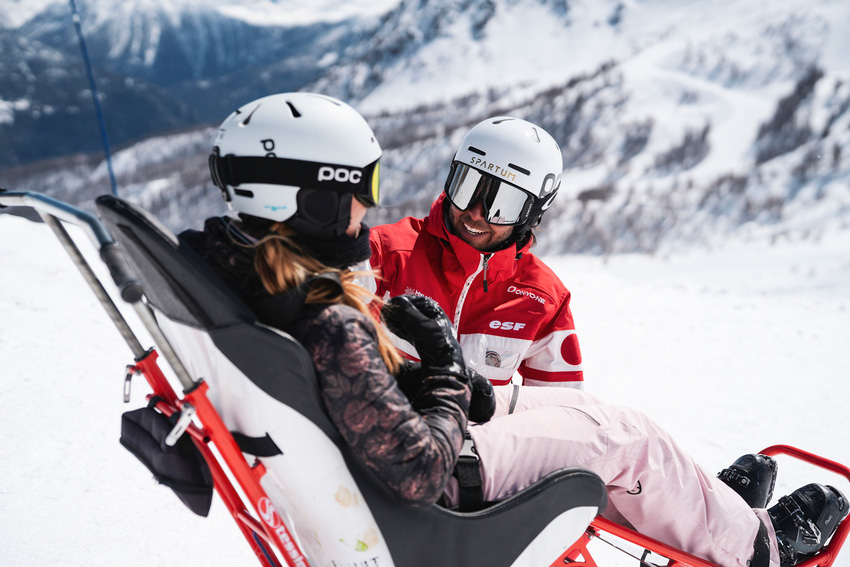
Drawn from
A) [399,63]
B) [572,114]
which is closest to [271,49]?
[399,63]

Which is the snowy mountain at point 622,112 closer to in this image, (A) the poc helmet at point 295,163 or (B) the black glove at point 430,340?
(B) the black glove at point 430,340

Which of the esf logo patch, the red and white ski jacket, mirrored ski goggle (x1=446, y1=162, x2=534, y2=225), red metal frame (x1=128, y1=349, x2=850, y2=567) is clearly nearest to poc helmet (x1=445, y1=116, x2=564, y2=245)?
mirrored ski goggle (x1=446, y1=162, x2=534, y2=225)

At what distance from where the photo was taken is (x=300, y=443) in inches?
58.1

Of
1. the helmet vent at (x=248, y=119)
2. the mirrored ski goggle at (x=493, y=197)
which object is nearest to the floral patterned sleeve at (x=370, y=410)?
the helmet vent at (x=248, y=119)

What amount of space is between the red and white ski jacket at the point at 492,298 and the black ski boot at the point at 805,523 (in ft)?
3.36

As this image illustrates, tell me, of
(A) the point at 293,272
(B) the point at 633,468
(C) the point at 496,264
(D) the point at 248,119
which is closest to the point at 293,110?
(D) the point at 248,119

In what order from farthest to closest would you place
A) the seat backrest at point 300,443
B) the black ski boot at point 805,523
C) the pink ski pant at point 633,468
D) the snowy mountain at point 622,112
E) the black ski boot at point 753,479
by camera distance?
1. the snowy mountain at point 622,112
2. the black ski boot at point 753,479
3. the black ski boot at point 805,523
4. the pink ski pant at point 633,468
5. the seat backrest at point 300,443

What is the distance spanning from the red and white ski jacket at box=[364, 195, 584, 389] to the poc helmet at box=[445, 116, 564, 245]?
0.16 m

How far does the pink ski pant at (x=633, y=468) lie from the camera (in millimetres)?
1893

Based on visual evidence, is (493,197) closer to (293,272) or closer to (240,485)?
(293,272)

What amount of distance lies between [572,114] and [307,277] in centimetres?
4676

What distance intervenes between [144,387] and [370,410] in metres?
3.30

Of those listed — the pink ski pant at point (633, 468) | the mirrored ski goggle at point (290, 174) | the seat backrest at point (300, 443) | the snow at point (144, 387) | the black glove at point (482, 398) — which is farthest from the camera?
the snow at point (144, 387)

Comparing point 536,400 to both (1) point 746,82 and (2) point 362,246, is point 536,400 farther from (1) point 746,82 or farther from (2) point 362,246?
(1) point 746,82
